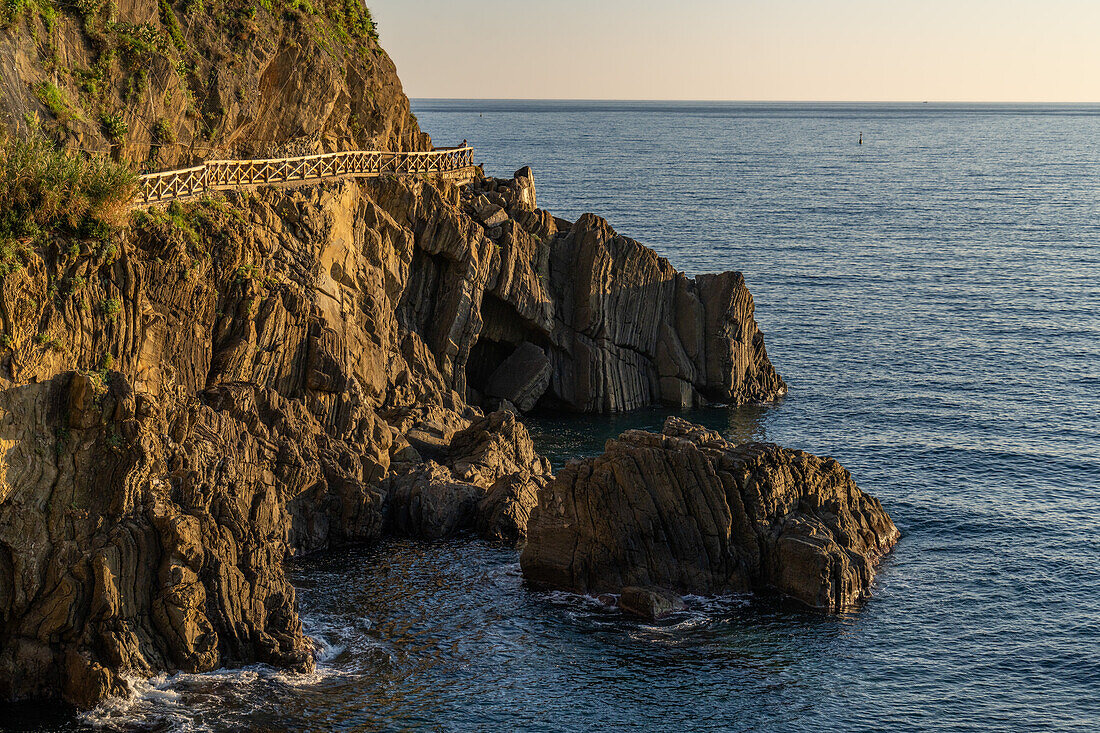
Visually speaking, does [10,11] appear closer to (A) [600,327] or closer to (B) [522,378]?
(B) [522,378]

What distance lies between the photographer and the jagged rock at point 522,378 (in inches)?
2655

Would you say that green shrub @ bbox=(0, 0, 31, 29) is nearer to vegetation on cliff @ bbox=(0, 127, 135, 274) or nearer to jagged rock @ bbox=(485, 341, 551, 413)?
vegetation on cliff @ bbox=(0, 127, 135, 274)

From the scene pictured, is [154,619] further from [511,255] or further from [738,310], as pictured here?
[738,310]

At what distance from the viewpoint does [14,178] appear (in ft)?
132

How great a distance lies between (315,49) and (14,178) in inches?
943

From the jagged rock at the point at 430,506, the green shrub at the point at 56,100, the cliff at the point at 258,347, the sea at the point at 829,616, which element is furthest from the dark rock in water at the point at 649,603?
the green shrub at the point at 56,100

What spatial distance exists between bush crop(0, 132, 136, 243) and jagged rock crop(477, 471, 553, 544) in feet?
61.7

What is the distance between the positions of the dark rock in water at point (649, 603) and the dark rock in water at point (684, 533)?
1223 millimetres

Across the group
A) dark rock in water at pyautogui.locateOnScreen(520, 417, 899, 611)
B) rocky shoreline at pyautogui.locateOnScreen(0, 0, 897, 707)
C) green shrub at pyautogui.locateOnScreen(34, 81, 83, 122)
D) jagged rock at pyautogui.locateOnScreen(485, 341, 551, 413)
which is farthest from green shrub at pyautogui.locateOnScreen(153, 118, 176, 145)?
dark rock in water at pyautogui.locateOnScreen(520, 417, 899, 611)

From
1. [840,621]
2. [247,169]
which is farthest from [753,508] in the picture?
[247,169]

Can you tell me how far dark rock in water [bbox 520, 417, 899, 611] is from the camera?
44375 millimetres

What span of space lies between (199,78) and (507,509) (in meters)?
25.5

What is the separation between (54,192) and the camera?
134 feet

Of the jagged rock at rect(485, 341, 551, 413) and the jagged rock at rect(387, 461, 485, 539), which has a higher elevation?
the jagged rock at rect(485, 341, 551, 413)
